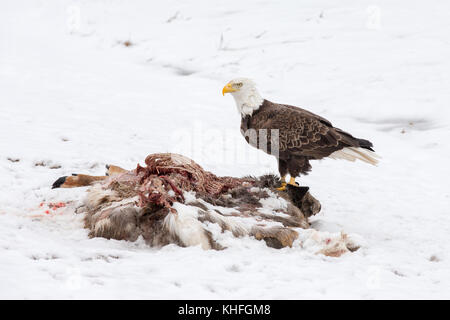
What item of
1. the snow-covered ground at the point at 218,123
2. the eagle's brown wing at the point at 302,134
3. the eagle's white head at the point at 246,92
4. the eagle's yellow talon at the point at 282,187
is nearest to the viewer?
the snow-covered ground at the point at 218,123

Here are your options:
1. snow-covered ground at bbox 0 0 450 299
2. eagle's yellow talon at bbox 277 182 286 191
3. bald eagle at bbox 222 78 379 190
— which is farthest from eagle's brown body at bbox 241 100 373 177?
snow-covered ground at bbox 0 0 450 299

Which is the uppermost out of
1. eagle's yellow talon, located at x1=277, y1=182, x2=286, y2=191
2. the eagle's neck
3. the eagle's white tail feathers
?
the eagle's neck

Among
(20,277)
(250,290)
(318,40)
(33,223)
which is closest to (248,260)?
(250,290)

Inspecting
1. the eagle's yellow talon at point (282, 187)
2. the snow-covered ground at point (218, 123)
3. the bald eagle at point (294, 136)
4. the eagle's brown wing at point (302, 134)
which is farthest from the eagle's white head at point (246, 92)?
the snow-covered ground at point (218, 123)

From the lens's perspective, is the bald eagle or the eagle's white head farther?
the eagle's white head

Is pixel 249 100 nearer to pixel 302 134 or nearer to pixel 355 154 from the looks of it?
pixel 302 134

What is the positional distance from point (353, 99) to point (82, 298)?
8.38 meters

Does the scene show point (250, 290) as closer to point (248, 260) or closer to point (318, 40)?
point (248, 260)

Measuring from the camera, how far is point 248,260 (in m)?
4.23

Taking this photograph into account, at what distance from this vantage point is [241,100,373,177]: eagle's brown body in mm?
6246

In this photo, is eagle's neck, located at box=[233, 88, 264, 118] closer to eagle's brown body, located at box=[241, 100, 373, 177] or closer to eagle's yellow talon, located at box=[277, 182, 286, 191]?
eagle's brown body, located at box=[241, 100, 373, 177]

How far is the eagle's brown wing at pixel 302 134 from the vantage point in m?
6.24

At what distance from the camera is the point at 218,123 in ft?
30.9

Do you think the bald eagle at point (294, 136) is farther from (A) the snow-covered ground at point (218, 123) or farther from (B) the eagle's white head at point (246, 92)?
(A) the snow-covered ground at point (218, 123)
